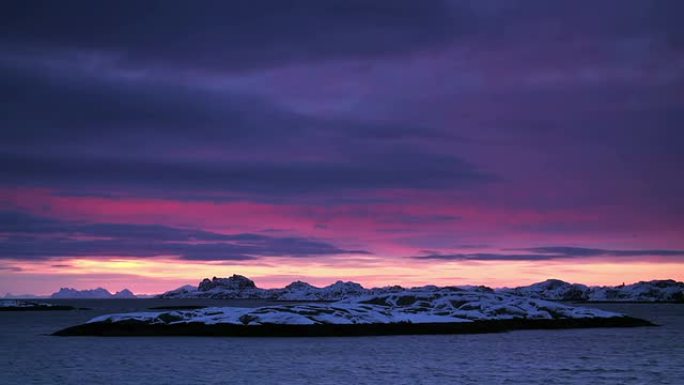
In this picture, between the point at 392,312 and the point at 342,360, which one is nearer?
the point at 342,360

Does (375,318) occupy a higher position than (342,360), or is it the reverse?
(375,318)

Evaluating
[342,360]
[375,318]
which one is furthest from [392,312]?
[342,360]

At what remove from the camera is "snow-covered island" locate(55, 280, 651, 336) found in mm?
93812

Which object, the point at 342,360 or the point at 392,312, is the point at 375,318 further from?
the point at 342,360

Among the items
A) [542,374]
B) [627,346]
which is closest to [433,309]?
[627,346]

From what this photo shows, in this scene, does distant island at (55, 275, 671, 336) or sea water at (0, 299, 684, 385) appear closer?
sea water at (0, 299, 684, 385)

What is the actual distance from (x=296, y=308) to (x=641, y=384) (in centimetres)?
5502

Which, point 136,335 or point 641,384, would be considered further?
point 136,335

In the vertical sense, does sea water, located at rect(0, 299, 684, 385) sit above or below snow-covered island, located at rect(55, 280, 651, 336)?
below

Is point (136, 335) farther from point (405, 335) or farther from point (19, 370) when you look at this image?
point (19, 370)

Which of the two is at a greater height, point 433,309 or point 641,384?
point 433,309

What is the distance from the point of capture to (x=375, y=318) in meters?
101

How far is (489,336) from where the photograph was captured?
9869 centimetres

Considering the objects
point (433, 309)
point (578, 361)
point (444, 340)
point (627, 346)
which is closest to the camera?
point (578, 361)
